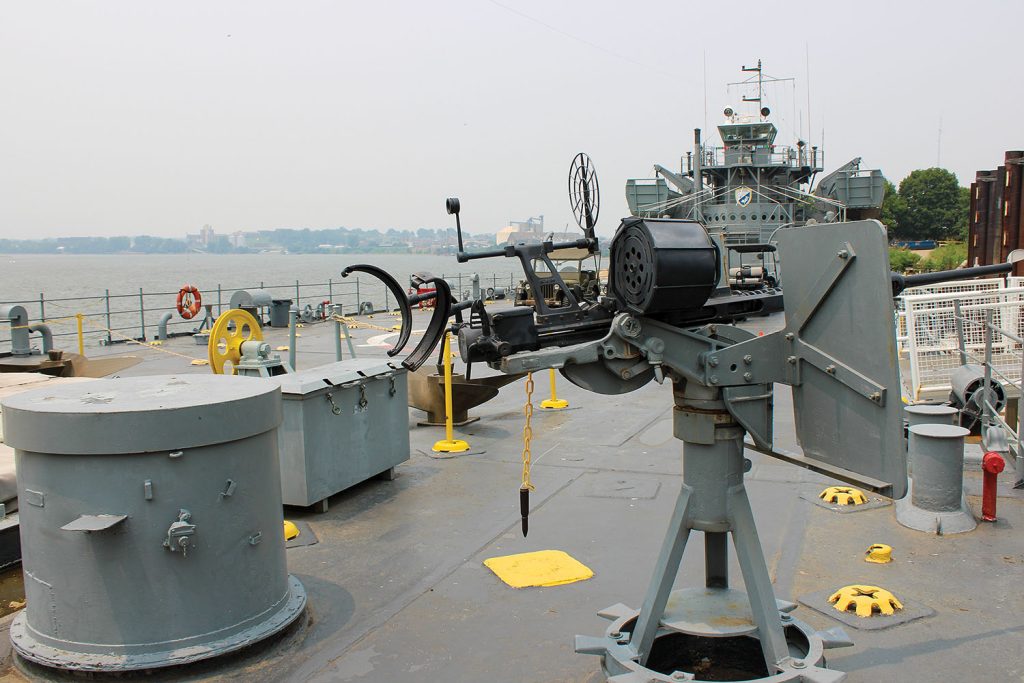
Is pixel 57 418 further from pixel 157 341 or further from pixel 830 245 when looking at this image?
pixel 157 341

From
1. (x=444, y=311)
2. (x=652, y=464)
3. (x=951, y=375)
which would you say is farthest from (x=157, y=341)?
(x=444, y=311)

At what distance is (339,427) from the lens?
7.26 meters

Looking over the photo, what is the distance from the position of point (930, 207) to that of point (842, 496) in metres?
91.3

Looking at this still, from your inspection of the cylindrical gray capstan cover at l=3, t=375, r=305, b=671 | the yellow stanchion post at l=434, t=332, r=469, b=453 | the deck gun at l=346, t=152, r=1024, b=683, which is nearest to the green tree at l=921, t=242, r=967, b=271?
the yellow stanchion post at l=434, t=332, r=469, b=453

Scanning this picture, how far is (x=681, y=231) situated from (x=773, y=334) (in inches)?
26.1

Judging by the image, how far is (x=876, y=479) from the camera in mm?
3477

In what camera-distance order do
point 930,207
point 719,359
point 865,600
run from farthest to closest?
point 930,207 < point 865,600 < point 719,359

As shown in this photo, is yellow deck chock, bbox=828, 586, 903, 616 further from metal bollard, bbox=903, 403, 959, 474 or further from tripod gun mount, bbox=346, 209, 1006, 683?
metal bollard, bbox=903, 403, 959, 474

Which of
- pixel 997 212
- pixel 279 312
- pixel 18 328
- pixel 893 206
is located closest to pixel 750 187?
pixel 997 212

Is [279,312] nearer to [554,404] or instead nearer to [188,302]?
[188,302]

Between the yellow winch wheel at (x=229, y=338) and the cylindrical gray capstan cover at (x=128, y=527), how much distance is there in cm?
598

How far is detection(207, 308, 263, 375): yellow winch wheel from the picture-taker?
10.4 meters

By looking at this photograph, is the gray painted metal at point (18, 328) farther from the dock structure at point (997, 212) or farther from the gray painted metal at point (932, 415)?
the dock structure at point (997, 212)

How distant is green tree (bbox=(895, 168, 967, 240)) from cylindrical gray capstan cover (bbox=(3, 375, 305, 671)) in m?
92.8
